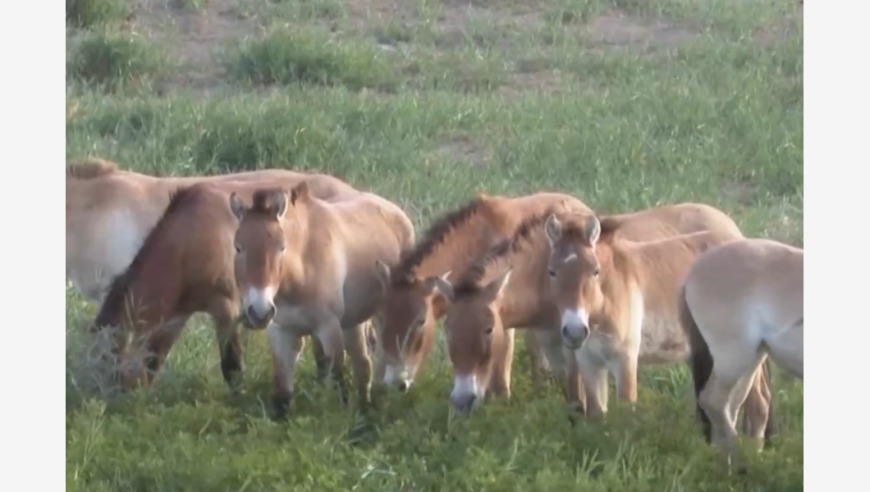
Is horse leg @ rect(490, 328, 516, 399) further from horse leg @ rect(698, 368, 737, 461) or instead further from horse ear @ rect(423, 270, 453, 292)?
horse leg @ rect(698, 368, 737, 461)

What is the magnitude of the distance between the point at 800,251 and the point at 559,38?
1.21 meters

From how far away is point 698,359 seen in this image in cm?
511

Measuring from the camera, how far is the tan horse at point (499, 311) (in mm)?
5016

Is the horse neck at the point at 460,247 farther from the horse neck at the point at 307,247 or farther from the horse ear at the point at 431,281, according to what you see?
the horse neck at the point at 307,247

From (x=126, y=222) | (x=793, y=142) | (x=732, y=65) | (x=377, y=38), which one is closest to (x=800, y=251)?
(x=793, y=142)

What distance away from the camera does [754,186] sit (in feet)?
18.3

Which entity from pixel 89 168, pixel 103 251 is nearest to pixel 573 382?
pixel 103 251

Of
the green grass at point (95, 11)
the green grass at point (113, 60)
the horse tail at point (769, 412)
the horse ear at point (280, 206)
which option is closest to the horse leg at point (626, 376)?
the horse tail at point (769, 412)

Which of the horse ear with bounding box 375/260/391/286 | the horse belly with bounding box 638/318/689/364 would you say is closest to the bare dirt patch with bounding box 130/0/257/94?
the horse ear with bounding box 375/260/391/286

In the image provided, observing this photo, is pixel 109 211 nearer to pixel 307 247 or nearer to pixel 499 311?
pixel 307 247

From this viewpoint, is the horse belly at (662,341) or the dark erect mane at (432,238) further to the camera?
the horse belly at (662,341)

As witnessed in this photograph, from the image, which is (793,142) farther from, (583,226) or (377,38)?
(377,38)

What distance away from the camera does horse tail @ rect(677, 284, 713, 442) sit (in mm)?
5074

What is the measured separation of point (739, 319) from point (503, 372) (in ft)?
2.83
